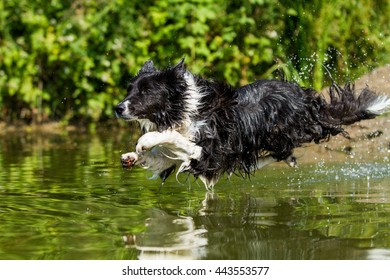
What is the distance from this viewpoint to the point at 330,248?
5406 mm

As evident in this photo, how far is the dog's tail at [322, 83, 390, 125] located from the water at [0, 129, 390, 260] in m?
0.65

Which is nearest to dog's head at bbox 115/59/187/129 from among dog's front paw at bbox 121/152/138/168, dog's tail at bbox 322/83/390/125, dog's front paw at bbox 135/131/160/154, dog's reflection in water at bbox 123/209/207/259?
dog's front paw at bbox 135/131/160/154

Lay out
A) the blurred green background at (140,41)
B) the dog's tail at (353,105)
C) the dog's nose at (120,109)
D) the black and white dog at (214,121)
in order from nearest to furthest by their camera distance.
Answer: the dog's nose at (120,109)
the black and white dog at (214,121)
the dog's tail at (353,105)
the blurred green background at (140,41)

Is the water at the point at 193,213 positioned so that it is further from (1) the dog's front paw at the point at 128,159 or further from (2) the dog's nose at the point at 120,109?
(2) the dog's nose at the point at 120,109

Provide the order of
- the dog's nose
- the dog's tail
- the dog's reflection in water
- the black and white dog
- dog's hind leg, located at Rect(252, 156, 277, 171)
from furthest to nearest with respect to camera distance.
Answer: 1. the dog's tail
2. dog's hind leg, located at Rect(252, 156, 277, 171)
3. the black and white dog
4. the dog's nose
5. the dog's reflection in water

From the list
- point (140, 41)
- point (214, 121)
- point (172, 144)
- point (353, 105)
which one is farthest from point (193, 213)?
point (140, 41)

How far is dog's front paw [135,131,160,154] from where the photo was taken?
7.01m

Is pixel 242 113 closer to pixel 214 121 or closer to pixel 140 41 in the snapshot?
pixel 214 121

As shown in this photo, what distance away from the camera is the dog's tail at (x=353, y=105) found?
796 cm

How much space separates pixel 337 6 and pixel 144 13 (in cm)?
329

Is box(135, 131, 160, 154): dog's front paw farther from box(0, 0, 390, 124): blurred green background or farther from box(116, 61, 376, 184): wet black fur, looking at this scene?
box(0, 0, 390, 124): blurred green background

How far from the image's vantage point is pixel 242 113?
24.1ft

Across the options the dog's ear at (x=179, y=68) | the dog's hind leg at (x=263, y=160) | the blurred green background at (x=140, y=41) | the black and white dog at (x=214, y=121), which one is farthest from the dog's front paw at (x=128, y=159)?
the blurred green background at (x=140, y=41)

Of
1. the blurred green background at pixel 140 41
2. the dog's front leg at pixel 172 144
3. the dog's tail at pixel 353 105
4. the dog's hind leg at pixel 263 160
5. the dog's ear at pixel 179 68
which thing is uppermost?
the blurred green background at pixel 140 41
